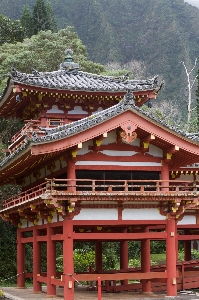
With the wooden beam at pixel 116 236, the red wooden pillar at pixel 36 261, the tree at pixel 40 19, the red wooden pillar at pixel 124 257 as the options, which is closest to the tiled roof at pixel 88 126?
the wooden beam at pixel 116 236

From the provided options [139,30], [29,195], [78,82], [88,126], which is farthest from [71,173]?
[139,30]

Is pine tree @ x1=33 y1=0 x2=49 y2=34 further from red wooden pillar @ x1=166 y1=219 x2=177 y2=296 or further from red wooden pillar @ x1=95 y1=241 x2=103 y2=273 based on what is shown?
red wooden pillar @ x1=166 y1=219 x2=177 y2=296

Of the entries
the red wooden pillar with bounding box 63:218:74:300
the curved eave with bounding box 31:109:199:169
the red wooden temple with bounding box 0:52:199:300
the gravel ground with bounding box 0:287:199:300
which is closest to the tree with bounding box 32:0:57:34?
the red wooden temple with bounding box 0:52:199:300

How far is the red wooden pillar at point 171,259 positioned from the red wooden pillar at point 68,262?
12.2 feet

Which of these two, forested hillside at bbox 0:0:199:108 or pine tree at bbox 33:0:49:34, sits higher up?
forested hillside at bbox 0:0:199:108

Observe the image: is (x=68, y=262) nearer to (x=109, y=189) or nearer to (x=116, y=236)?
(x=116, y=236)

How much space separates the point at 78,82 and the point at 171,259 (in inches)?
380

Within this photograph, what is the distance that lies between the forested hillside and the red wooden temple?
7831cm

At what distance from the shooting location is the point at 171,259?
842 inches

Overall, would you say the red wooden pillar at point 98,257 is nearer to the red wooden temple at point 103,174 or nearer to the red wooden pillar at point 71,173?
the red wooden temple at point 103,174

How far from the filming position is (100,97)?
84.1 feet

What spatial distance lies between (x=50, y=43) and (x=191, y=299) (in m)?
36.6

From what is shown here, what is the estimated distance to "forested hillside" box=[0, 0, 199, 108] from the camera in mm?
110812

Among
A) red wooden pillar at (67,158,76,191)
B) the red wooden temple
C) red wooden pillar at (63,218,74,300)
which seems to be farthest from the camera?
red wooden pillar at (67,158,76,191)
